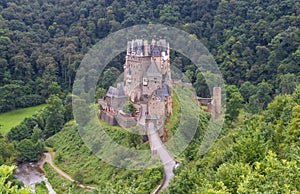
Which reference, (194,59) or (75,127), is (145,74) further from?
(194,59)

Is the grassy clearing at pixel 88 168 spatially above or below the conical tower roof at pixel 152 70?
below

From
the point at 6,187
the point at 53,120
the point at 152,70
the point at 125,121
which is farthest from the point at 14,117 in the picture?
the point at 6,187

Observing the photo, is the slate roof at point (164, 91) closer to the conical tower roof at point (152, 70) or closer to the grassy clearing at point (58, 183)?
the conical tower roof at point (152, 70)

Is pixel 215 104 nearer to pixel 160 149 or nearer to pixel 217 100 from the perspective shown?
pixel 217 100

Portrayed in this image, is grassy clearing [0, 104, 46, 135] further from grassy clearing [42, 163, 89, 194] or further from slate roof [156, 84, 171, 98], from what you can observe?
slate roof [156, 84, 171, 98]

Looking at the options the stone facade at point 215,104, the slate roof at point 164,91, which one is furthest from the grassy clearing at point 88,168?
the stone facade at point 215,104
